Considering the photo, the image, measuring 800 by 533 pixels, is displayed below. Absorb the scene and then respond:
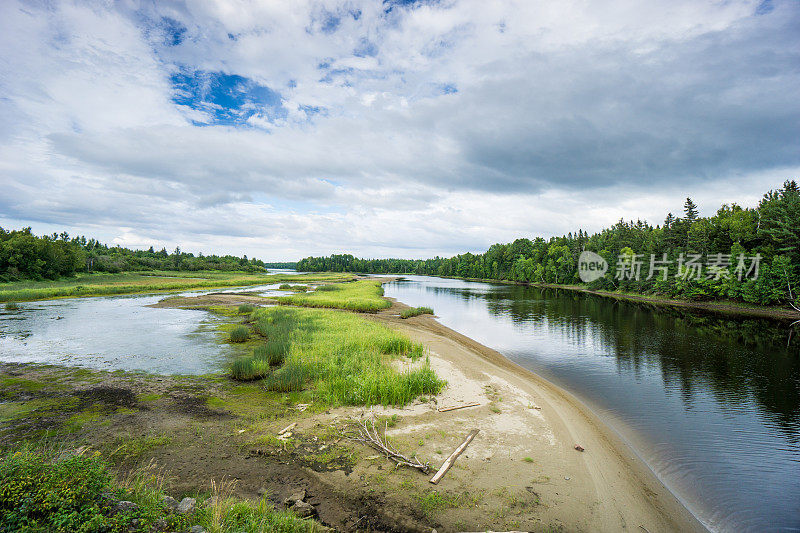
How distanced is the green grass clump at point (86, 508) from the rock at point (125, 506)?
59 mm

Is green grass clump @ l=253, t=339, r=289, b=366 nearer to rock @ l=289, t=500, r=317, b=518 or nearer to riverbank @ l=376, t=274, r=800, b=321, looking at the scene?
rock @ l=289, t=500, r=317, b=518

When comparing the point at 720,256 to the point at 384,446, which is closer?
the point at 384,446

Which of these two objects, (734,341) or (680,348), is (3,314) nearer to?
(680,348)

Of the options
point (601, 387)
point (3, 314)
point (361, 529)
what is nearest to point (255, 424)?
point (361, 529)

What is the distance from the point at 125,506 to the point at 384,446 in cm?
626

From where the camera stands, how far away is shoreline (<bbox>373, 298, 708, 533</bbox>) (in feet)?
26.8

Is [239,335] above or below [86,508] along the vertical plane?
below

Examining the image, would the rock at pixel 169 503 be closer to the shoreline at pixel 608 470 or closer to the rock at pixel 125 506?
the rock at pixel 125 506

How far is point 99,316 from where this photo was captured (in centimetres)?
3766

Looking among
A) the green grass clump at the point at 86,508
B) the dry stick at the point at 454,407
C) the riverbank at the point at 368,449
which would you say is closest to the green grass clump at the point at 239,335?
the riverbank at the point at 368,449

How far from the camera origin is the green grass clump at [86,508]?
4.96 metres

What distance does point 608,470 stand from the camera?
32.8ft

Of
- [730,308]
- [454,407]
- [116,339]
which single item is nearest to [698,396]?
[454,407]

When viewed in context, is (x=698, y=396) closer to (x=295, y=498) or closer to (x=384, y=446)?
(x=384, y=446)
